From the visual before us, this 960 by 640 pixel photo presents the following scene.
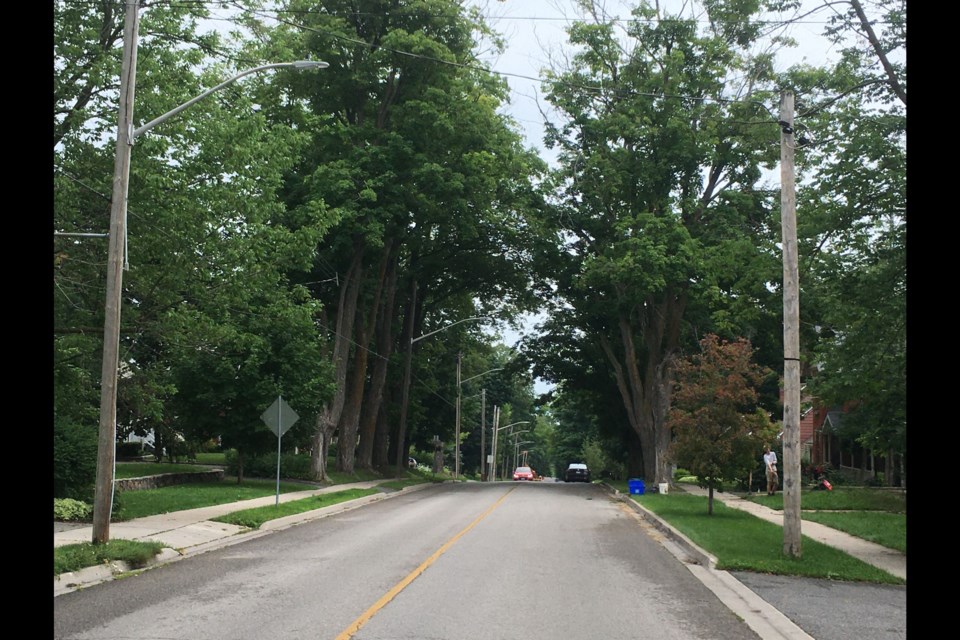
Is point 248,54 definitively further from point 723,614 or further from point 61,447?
point 723,614

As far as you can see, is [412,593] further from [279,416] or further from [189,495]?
[189,495]

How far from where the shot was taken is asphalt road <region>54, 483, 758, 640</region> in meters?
8.86

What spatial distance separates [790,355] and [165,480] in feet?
67.9

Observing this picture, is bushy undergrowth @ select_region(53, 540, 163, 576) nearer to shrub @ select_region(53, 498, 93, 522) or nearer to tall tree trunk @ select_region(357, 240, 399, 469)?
shrub @ select_region(53, 498, 93, 522)

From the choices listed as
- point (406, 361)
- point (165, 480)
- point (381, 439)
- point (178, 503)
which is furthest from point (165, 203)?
point (381, 439)

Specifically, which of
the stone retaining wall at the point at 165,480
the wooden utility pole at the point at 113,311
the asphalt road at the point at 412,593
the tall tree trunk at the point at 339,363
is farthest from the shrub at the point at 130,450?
the wooden utility pole at the point at 113,311

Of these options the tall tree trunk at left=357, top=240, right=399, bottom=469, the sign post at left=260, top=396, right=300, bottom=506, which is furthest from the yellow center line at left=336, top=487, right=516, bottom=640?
the tall tree trunk at left=357, top=240, right=399, bottom=469

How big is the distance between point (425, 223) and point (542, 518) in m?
18.5

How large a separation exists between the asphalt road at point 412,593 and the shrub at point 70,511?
331 cm

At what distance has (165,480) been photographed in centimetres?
2877

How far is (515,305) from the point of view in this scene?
49.7m
